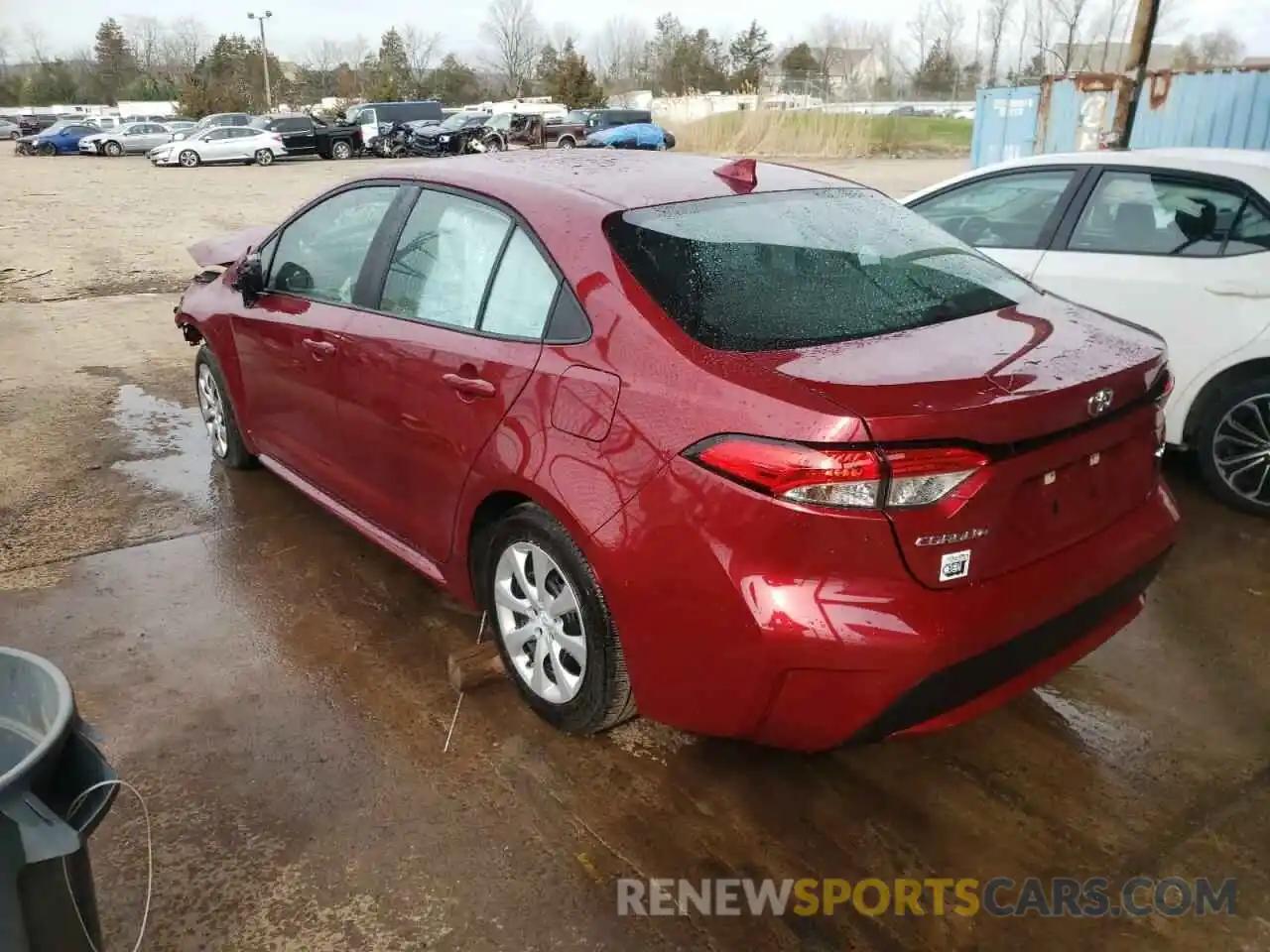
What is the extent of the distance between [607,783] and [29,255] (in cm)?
1297

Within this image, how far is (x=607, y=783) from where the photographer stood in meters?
2.73

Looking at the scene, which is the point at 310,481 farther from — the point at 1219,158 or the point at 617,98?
the point at 617,98

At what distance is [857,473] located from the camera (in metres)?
2.10

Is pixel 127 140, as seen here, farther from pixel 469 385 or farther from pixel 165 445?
pixel 469 385

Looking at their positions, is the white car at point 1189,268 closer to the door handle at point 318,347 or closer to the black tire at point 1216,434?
the black tire at point 1216,434

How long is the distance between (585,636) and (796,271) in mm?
1139

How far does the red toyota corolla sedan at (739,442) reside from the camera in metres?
2.15

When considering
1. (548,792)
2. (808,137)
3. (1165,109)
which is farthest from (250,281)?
(808,137)

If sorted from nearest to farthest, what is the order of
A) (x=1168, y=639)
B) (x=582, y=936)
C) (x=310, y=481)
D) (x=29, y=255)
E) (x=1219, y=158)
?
(x=582, y=936)
(x=1168, y=639)
(x=310, y=481)
(x=1219, y=158)
(x=29, y=255)

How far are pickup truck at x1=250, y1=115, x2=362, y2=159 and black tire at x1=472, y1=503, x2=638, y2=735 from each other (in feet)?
108

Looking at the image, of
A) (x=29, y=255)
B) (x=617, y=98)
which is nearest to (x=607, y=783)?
(x=29, y=255)

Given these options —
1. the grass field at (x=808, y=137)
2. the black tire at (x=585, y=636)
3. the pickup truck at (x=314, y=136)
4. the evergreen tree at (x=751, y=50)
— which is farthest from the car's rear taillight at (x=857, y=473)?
the evergreen tree at (x=751, y=50)

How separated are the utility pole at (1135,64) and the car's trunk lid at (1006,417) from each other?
24.4 ft

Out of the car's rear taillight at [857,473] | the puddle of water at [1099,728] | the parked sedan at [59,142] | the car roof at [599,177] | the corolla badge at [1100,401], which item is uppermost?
the car roof at [599,177]
